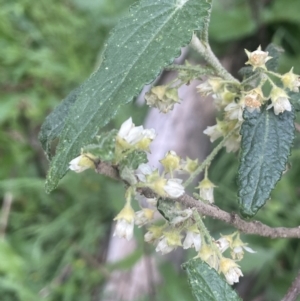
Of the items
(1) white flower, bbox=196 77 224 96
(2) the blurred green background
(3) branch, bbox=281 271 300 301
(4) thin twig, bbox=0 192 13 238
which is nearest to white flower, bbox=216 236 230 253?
(3) branch, bbox=281 271 300 301

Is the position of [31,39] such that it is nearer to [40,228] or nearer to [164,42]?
[40,228]

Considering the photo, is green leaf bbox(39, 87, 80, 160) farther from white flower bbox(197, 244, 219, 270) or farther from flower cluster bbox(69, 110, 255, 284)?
white flower bbox(197, 244, 219, 270)

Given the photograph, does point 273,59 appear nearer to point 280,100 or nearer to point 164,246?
point 280,100

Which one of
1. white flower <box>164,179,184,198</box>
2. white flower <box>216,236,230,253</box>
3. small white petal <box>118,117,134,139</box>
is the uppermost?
small white petal <box>118,117,134,139</box>

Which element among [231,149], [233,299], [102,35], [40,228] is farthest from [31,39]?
[233,299]

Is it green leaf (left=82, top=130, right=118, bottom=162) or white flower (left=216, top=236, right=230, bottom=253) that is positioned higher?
green leaf (left=82, top=130, right=118, bottom=162)

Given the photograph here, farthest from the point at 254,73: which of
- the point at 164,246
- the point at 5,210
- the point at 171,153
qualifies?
the point at 5,210
